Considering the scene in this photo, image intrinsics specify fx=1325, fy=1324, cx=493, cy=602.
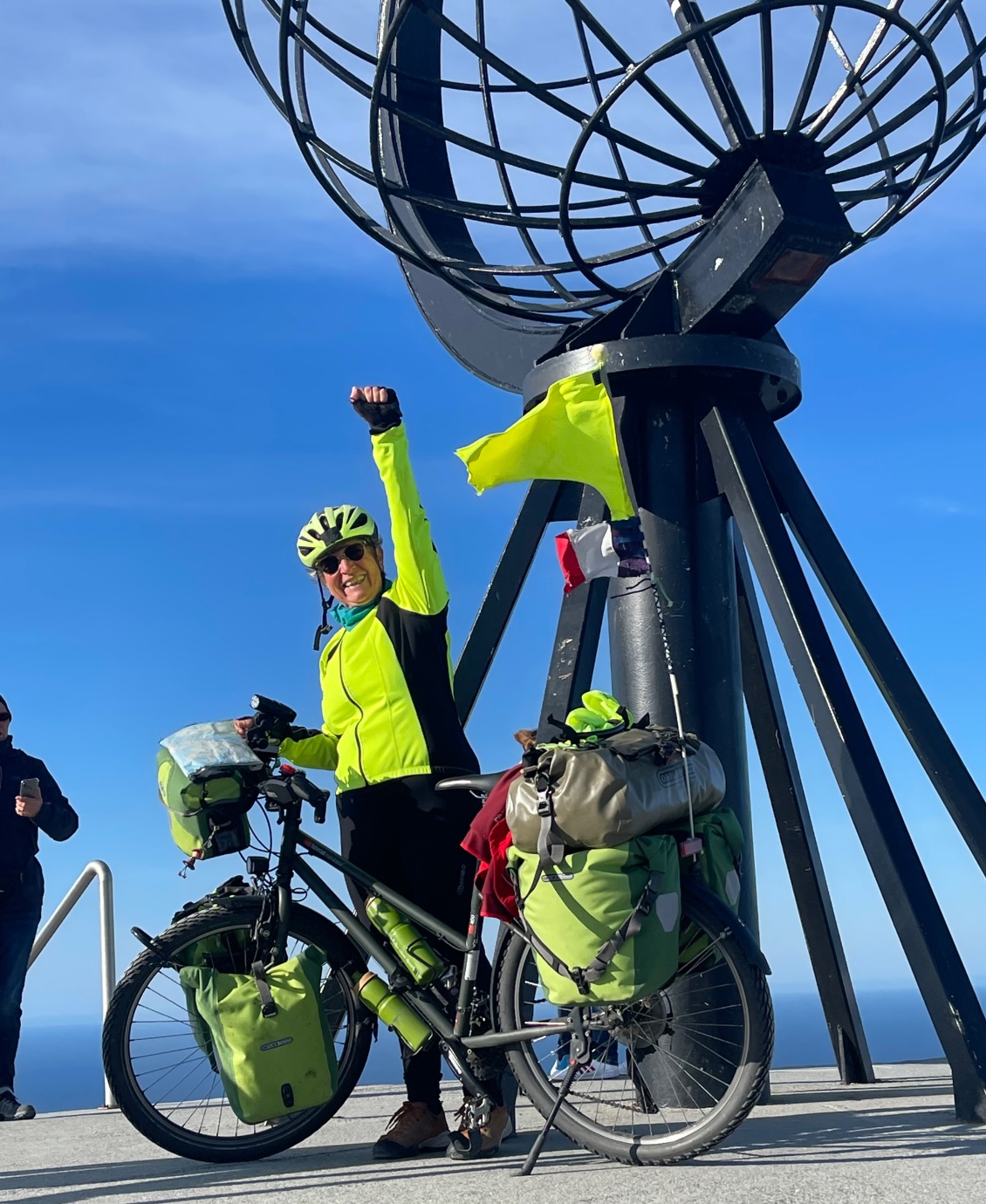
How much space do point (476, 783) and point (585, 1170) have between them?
1.03m

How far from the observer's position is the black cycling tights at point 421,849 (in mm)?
3900

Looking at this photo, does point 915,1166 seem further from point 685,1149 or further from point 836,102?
point 836,102

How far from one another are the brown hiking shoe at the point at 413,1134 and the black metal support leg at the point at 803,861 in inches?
71.9

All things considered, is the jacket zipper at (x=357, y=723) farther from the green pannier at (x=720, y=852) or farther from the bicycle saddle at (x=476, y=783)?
the green pannier at (x=720, y=852)

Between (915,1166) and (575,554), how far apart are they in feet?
6.70

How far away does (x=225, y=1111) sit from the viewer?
495cm

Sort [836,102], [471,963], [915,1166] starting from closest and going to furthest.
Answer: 1. [915,1166]
2. [471,963]
3. [836,102]

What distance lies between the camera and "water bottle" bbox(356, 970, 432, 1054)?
3789 mm

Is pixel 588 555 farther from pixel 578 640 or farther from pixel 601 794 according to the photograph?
pixel 601 794

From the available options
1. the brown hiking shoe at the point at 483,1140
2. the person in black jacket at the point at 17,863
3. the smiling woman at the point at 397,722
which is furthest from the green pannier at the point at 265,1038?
the person in black jacket at the point at 17,863

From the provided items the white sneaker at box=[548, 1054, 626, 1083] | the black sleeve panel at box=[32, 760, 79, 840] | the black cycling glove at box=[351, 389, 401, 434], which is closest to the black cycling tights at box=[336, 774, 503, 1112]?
the white sneaker at box=[548, 1054, 626, 1083]

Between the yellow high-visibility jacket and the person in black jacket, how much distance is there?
7.53 ft

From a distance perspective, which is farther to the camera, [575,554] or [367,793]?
[575,554]

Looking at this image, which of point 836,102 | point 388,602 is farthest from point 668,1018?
point 836,102
